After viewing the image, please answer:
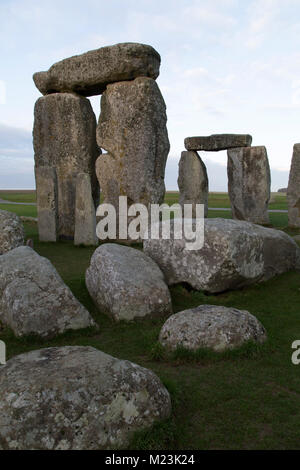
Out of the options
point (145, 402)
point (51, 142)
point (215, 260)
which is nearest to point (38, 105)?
point (51, 142)

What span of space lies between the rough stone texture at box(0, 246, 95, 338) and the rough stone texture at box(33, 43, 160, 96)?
24.5ft

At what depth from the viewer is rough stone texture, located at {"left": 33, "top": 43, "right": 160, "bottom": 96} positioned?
38.4ft

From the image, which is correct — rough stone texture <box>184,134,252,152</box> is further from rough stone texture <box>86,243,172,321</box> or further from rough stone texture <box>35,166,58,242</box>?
rough stone texture <box>86,243,172,321</box>

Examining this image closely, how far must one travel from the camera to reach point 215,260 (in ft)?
22.3

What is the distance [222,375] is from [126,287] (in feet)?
6.76

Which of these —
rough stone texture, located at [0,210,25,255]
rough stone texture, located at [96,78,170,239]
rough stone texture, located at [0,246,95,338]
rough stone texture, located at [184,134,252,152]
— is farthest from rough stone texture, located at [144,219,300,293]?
rough stone texture, located at [184,134,252,152]

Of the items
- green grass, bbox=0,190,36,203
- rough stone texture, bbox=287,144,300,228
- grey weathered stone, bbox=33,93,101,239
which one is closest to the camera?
grey weathered stone, bbox=33,93,101,239

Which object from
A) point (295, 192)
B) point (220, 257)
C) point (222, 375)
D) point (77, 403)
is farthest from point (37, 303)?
point (295, 192)

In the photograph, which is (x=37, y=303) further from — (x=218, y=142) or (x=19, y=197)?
→ (x=19, y=197)

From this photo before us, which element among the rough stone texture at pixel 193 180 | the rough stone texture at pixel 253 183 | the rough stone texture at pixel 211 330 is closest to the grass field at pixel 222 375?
the rough stone texture at pixel 211 330

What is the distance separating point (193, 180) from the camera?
17.7 m

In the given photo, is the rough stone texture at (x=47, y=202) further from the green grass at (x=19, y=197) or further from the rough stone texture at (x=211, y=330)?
the green grass at (x=19, y=197)

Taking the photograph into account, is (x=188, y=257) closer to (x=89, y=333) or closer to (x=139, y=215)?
(x=89, y=333)

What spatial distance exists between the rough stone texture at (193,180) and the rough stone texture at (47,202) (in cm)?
707
